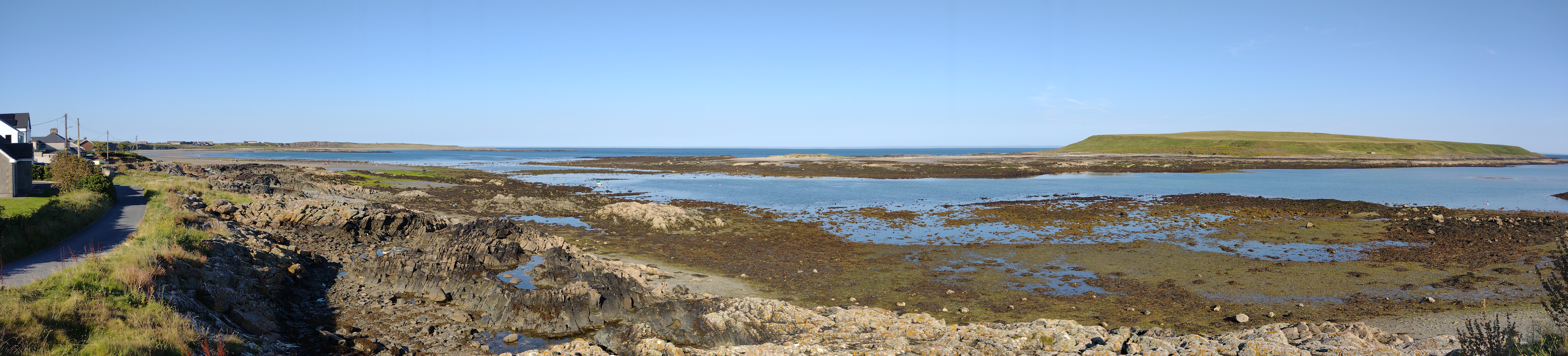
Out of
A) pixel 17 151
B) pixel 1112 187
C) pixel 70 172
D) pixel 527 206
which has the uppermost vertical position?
pixel 17 151

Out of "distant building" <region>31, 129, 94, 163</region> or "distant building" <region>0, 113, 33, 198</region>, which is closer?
"distant building" <region>0, 113, 33, 198</region>

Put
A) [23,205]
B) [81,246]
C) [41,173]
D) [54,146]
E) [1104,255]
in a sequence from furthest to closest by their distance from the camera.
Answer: [54,146] → [41,173] → [1104,255] → [23,205] → [81,246]

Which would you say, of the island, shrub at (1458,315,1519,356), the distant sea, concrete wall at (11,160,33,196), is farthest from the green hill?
concrete wall at (11,160,33,196)

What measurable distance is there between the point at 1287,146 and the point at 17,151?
15528 centimetres

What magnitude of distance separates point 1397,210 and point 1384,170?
6128 centimetres

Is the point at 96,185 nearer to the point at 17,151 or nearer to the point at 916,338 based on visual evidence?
the point at 17,151

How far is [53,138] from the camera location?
69625 mm

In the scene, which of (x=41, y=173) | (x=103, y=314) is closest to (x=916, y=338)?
(x=103, y=314)

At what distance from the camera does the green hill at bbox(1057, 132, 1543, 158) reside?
11381 centimetres

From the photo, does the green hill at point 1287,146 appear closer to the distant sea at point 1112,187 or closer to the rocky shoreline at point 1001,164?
the rocky shoreline at point 1001,164

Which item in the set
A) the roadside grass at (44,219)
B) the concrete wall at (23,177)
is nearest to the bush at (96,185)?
the roadside grass at (44,219)

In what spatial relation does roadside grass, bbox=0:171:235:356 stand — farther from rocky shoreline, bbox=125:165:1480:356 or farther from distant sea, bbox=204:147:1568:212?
distant sea, bbox=204:147:1568:212

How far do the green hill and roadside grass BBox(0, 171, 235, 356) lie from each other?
133 meters

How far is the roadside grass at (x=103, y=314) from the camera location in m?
8.59
